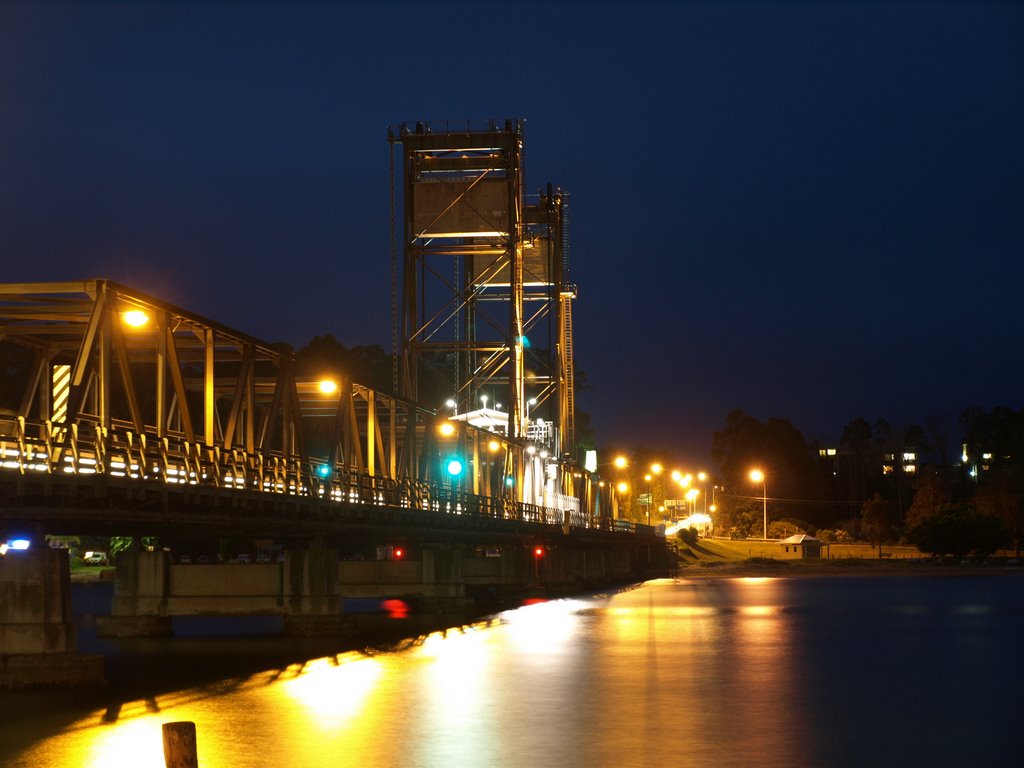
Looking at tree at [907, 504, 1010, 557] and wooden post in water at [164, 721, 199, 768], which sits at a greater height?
tree at [907, 504, 1010, 557]

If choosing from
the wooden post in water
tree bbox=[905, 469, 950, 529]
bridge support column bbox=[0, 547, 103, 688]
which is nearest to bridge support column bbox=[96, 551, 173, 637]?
bridge support column bbox=[0, 547, 103, 688]

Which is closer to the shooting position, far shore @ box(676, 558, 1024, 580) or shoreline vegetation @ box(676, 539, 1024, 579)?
far shore @ box(676, 558, 1024, 580)

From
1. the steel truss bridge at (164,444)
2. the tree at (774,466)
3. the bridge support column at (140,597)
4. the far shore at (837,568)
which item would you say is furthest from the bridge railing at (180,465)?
the tree at (774,466)

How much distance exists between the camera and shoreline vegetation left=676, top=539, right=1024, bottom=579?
465ft

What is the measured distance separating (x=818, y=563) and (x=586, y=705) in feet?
397

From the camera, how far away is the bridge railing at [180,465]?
29828 mm

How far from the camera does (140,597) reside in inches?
2130

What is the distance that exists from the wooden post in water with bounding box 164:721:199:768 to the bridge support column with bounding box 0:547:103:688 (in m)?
16.5

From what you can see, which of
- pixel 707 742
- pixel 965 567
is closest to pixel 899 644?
pixel 707 742

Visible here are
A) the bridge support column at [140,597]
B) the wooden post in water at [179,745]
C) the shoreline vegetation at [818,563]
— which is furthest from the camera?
the shoreline vegetation at [818,563]

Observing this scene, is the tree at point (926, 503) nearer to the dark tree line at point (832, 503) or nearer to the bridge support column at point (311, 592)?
the dark tree line at point (832, 503)

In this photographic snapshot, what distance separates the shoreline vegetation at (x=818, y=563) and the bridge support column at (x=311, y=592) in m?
87.0

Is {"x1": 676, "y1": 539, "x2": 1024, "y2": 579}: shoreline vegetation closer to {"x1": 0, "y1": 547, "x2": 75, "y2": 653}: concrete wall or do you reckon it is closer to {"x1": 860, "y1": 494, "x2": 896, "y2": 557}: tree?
{"x1": 860, "y1": 494, "x2": 896, "y2": 557}: tree

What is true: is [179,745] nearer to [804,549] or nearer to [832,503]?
[804,549]
